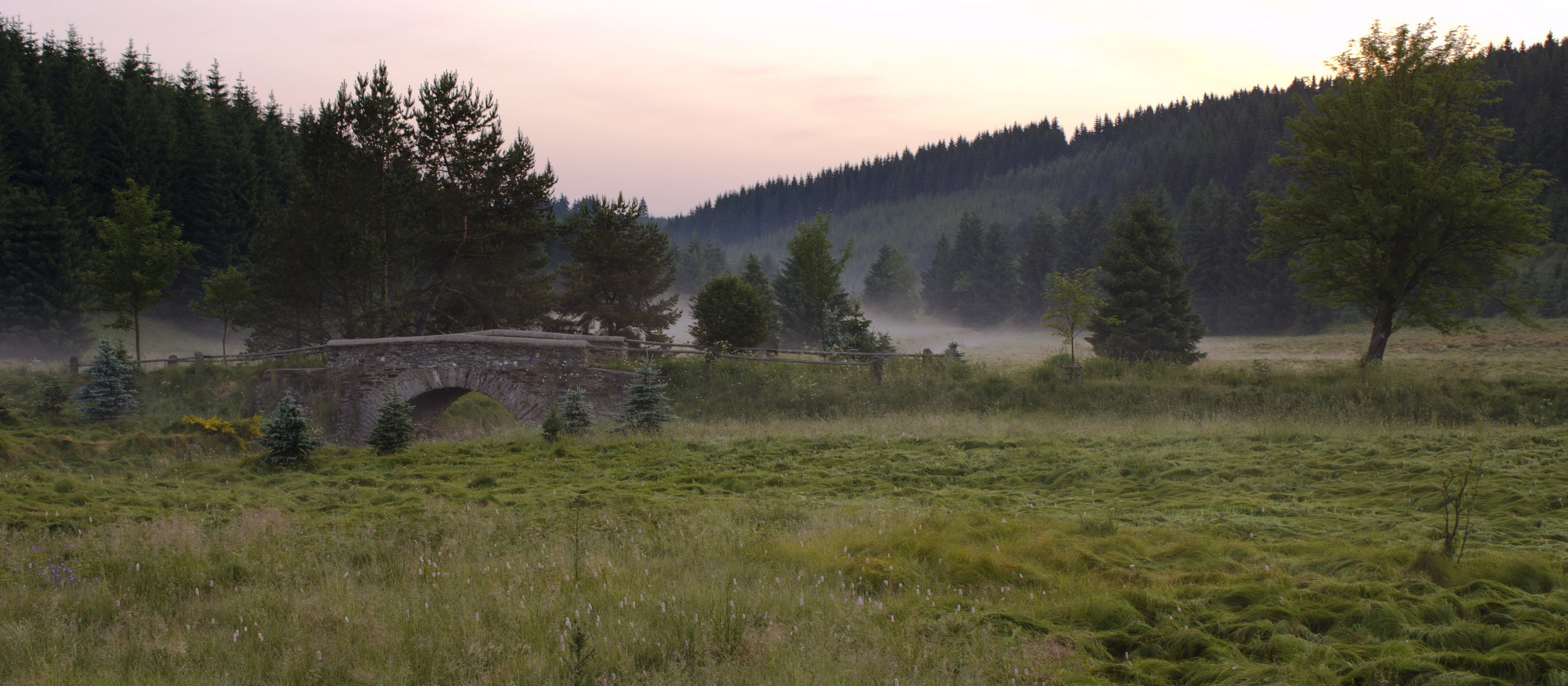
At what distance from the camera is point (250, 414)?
2305 cm

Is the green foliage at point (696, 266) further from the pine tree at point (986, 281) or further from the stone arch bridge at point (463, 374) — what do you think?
the stone arch bridge at point (463, 374)

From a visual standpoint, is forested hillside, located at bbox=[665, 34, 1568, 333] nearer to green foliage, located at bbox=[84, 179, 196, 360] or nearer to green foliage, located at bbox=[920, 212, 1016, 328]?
green foliage, located at bbox=[920, 212, 1016, 328]

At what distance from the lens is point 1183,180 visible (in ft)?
292

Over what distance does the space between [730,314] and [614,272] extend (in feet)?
26.4

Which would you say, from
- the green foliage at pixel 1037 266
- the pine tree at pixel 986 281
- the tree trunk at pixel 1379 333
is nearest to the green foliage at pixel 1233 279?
the green foliage at pixel 1037 266

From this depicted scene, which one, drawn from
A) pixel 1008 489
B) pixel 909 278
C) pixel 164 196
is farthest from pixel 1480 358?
pixel 164 196

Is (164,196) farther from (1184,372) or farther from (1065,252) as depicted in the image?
(1065,252)

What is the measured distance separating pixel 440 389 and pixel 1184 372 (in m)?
19.4

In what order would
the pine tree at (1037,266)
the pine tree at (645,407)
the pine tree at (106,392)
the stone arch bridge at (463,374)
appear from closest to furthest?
the pine tree at (645,407) < the stone arch bridge at (463,374) < the pine tree at (106,392) < the pine tree at (1037,266)

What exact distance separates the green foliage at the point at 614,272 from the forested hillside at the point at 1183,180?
27.4 meters

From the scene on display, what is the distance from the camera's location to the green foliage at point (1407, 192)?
18.9 m

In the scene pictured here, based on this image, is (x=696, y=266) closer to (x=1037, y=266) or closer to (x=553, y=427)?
(x=1037, y=266)

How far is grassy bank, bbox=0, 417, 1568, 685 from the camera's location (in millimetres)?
4383

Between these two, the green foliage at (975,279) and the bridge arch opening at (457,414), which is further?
the green foliage at (975,279)
